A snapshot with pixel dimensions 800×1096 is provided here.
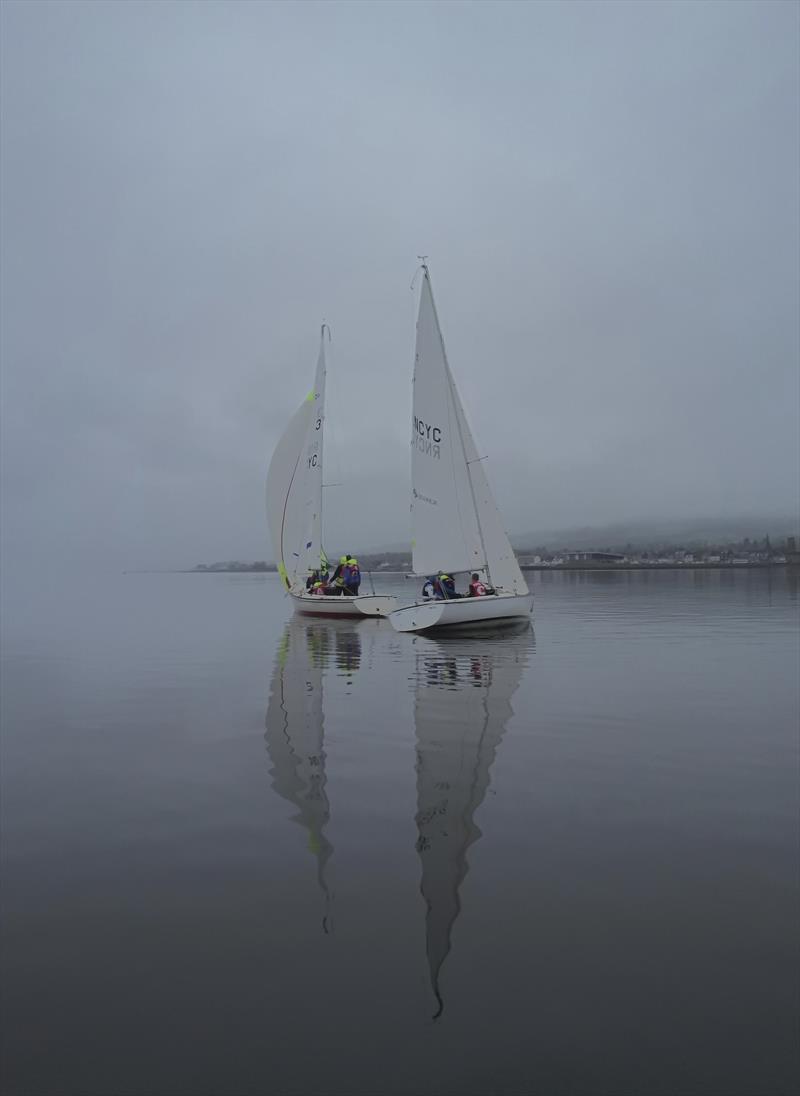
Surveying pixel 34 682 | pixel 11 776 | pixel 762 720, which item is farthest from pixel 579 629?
pixel 11 776

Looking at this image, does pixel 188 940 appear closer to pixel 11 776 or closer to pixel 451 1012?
pixel 451 1012

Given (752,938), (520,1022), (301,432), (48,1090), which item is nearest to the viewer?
(48,1090)

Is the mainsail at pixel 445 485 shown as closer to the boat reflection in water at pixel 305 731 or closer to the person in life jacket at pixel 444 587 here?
the person in life jacket at pixel 444 587

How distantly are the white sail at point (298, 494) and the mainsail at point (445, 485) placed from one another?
37.2 feet

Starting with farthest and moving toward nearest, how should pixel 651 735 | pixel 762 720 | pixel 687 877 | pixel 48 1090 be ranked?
pixel 762 720 → pixel 651 735 → pixel 687 877 → pixel 48 1090

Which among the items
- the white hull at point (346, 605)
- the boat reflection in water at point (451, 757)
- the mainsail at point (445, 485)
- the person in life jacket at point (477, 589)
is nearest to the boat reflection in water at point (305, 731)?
the boat reflection in water at point (451, 757)

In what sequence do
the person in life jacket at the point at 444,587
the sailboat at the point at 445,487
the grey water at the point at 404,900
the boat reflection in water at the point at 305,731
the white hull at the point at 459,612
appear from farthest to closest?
the sailboat at the point at 445,487 < the person in life jacket at the point at 444,587 < the white hull at the point at 459,612 < the boat reflection in water at the point at 305,731 < the grey water at the point at 404,900

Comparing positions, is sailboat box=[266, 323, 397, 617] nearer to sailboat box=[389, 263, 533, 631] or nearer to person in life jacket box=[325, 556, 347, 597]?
person in life jacket box=[325, 556, 347, 597]

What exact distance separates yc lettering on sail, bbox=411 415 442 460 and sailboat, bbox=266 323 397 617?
1146 cm

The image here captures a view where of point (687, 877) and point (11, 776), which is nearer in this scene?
point (687, 877)

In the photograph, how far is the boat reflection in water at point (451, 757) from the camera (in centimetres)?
497

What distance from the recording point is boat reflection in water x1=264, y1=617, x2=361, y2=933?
6530mm

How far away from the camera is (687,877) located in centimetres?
527

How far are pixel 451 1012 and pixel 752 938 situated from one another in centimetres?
206
